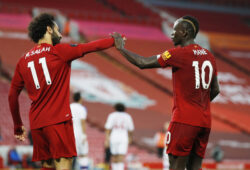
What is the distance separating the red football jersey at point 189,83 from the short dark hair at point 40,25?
46.9 inches

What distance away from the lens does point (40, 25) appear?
484cm

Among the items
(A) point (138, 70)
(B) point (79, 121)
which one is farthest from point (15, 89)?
(A) point (138, 70)

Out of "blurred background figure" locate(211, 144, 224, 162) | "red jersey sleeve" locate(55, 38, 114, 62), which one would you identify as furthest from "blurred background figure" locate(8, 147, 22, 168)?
"red jersey sleeve" locate(55, 38, 114, 62)

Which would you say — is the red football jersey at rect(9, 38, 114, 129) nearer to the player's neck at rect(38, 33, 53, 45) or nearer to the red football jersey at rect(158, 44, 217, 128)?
the player's neck at rect(38, 33, 53, 45)

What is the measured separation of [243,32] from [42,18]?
68.6 ft

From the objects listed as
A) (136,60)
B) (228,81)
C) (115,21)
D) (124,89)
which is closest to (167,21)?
(115,21)

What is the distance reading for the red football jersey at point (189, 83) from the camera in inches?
185

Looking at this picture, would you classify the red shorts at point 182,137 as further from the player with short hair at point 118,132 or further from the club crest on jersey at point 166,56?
the player with short hair at point 118,132

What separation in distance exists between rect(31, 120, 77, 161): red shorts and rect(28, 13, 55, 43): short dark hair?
37.5 inches

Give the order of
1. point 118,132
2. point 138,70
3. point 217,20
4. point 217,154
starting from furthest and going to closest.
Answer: point 217,20 < point 138,70 < point 217,154 < point 118,132

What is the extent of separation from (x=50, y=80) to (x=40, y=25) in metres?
0.61

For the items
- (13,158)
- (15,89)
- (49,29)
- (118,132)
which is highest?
(49,29)

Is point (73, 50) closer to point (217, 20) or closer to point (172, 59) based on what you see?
point (172, 59)

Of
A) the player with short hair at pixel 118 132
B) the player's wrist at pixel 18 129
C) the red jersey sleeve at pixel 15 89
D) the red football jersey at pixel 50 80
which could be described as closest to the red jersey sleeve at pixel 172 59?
the red football jersey at pixel 50 80
